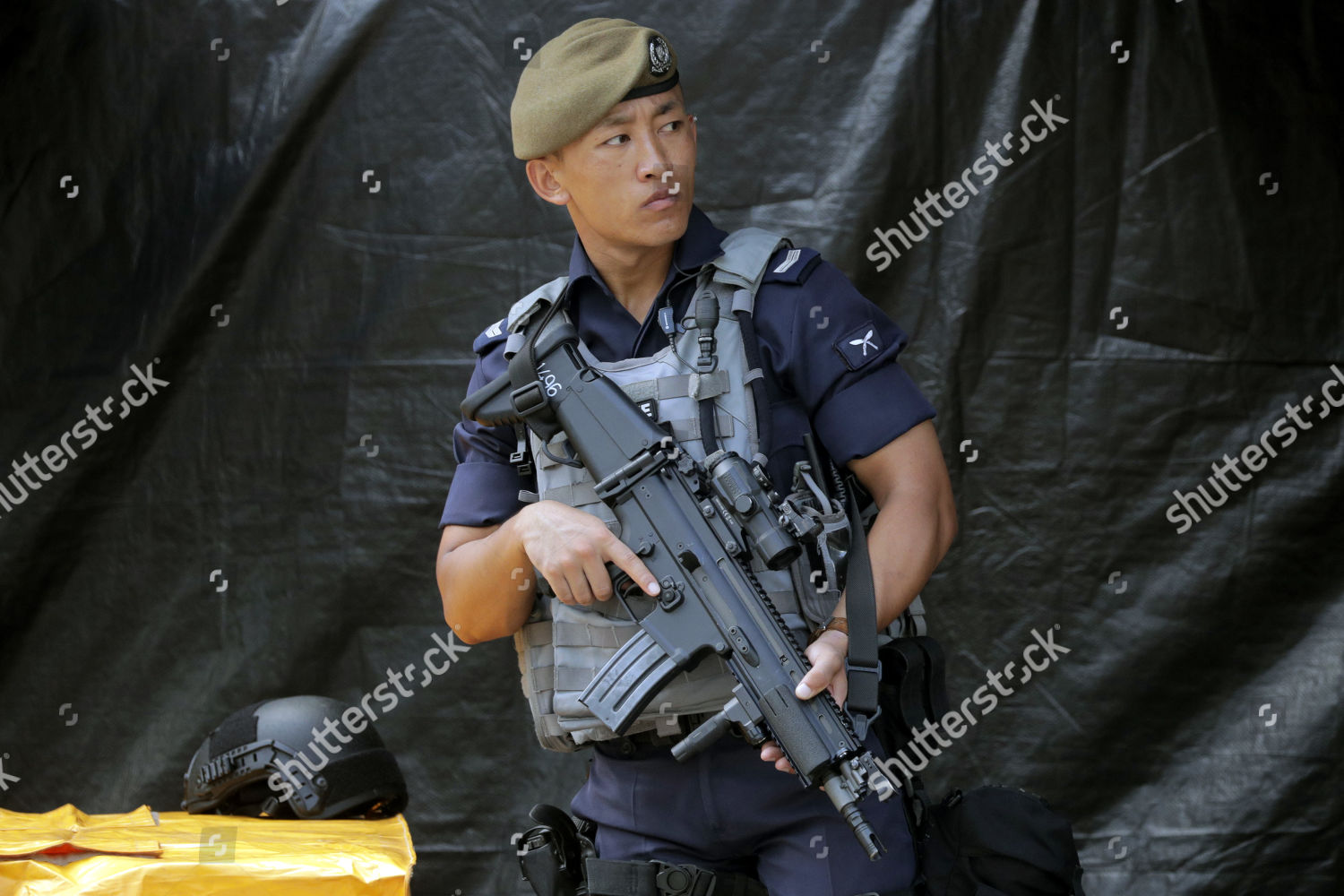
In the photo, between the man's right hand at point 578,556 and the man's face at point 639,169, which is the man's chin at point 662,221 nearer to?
the man's face at point 639,169

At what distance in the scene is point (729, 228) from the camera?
8.53 ft

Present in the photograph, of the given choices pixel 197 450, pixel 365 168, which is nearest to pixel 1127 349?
pixel 365 168

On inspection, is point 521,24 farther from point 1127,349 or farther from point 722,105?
point 1127,349

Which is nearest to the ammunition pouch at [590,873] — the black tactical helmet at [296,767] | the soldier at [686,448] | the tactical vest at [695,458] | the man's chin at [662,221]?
the soldier at [686,448]

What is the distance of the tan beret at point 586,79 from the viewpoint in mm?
1585

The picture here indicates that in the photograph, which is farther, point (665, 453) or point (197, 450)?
point (197, 450)

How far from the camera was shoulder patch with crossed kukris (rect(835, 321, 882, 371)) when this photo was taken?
5.12 ft

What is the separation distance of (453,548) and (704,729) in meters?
0.46

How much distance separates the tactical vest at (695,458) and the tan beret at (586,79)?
0.68 feet

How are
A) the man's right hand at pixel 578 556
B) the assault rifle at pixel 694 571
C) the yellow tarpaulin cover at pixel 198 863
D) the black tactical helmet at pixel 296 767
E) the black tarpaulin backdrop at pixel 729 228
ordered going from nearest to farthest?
the assault rifle at pixel 694 571 < the man's right hand at pixel 578 556 < the yellow tarpaulin cover at pixel 198 863 < the black tactical helmet at pixel 296 767 < the black tarpaulin backdrop at pixel 729 228

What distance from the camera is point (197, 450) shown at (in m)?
2.69

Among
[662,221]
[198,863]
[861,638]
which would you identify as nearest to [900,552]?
[861,638]

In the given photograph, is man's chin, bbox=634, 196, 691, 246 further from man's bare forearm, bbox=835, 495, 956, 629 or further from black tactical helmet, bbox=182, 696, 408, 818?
black tactical helmet, bbox=182, 696, 408, 818

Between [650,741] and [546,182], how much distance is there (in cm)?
74
